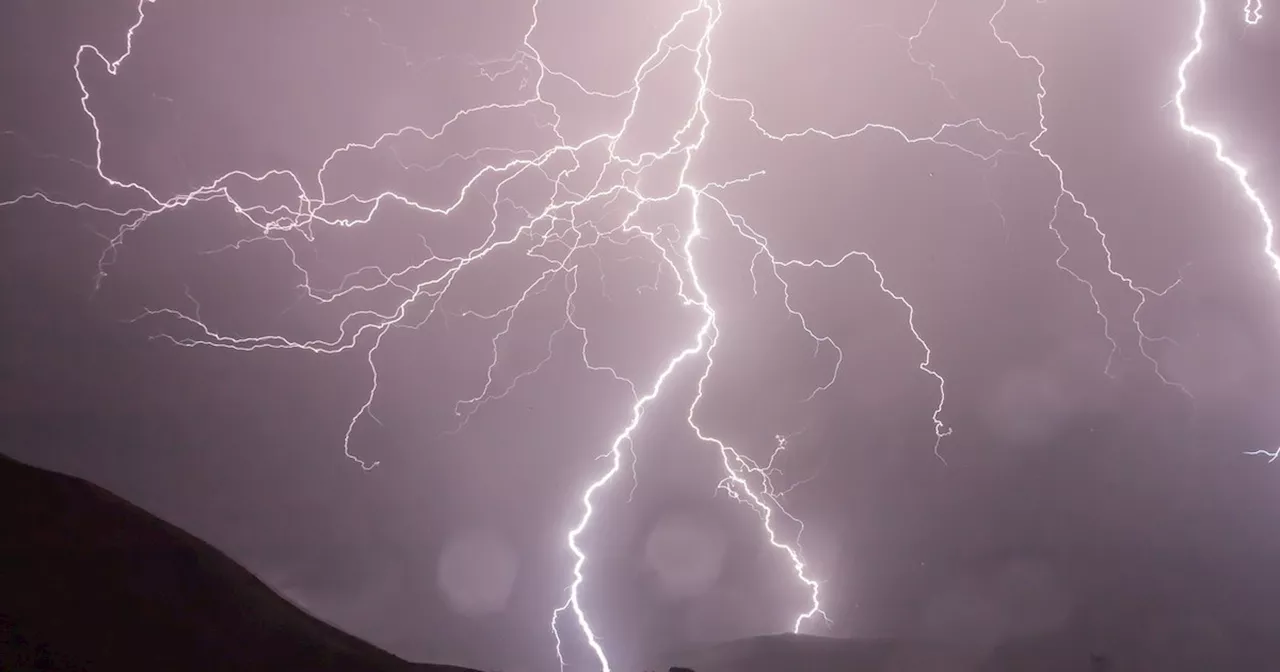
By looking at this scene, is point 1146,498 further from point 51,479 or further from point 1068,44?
point 51,479

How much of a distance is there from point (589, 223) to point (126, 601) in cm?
273

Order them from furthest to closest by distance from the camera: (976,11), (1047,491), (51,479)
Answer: (1047,491) < (976,11) < (51,479)

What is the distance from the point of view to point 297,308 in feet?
13.1

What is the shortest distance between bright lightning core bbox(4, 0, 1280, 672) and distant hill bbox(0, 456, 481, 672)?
38.3 inches

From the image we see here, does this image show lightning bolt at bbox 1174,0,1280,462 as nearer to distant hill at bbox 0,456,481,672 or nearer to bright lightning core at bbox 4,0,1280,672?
bright lightning core at bbox 4,0,1280,672

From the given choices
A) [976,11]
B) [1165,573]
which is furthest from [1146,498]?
[976,11]

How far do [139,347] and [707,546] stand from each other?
3339mm

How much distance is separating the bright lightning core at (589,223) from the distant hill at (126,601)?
0.97 m

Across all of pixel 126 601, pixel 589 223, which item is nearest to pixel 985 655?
pixel 589 223

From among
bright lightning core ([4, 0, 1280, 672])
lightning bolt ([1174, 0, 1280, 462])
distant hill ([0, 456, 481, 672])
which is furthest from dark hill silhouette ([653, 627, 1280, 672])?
distant hill ([0, 456, 481, 672])

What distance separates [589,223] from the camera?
409 centimetres

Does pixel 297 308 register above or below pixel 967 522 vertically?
above

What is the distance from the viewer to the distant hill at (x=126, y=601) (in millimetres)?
2578

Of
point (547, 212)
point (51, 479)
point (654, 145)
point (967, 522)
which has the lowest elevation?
point (51, 479)
